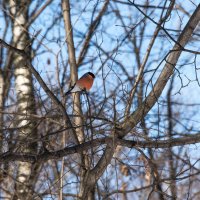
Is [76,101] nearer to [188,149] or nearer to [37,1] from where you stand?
[188,149]

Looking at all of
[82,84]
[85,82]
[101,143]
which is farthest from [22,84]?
[101,143]

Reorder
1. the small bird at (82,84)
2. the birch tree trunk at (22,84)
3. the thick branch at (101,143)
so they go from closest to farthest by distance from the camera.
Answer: the thick branch at (101,143)
the small bird at (82,84)
the birch tree trunk at (22,84)

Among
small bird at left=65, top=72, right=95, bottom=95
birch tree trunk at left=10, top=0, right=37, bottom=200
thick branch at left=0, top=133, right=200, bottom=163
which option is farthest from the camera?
birch tree trunk at left=10, top=0, right=37, bottom=200

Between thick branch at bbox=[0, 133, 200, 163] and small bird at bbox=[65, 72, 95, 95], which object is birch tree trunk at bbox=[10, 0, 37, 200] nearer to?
small bird at bbox=[65, 72, 95, 95]

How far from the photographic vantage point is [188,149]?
13.3 feet

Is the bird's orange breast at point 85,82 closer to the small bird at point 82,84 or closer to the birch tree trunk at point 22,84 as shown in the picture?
the small bird at point 82,84

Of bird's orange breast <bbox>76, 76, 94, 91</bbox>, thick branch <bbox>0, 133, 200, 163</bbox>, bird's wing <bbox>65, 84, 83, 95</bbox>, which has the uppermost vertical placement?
bird's orange breast <bbox>76, 76, 94, 91</bbox>

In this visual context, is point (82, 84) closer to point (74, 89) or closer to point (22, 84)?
point (74, 89)

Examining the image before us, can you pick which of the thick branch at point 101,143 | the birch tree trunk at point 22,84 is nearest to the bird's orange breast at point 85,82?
the birch tree trunk at point 22,84

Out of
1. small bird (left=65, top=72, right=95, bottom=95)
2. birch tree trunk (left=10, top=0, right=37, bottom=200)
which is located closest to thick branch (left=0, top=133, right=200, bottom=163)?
small bird (left=65, top=72, right=95, bottom=95)

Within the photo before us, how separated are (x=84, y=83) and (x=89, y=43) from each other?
3654mm

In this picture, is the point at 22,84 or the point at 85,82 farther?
the point at 22,84

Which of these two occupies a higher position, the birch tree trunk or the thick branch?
the birch tree trunk

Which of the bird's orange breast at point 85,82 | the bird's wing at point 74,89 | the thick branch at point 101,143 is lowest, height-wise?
the thick branch at point 101,143
